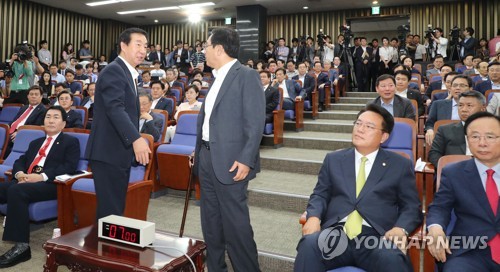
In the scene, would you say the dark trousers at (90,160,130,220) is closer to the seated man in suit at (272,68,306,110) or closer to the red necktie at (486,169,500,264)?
the red necktie at (486,169,500,264)

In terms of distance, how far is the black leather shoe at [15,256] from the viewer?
222cm

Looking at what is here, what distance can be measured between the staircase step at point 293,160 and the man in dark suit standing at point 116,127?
1.90m

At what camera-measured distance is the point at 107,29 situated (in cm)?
1194

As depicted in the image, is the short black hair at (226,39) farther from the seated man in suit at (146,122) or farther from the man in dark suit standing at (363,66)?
the man in dark suit standing at (363,66)

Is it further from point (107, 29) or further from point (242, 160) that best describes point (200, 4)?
point (242, 160)

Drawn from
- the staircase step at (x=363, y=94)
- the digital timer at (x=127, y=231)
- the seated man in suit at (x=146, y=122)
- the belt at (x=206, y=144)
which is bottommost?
the digital timer at (x=127, y=231)

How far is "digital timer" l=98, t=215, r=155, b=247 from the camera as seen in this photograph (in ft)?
5.00

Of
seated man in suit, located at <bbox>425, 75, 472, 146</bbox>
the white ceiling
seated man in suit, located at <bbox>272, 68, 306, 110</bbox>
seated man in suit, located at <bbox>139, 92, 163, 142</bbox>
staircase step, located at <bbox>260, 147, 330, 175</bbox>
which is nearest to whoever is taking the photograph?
seated man in suit, located at <bbox>425, 75, 472, 146</bbox>

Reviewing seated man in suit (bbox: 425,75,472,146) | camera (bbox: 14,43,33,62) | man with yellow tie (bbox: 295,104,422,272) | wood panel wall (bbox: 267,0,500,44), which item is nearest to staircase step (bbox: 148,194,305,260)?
man with yellow tie (bbox: 295,104,422,272)

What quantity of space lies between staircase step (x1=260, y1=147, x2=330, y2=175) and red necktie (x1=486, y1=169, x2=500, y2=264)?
194 centimetres

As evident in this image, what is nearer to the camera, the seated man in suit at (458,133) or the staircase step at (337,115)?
the seated man in suit at (458,133)

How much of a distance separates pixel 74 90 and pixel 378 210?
20.5ft

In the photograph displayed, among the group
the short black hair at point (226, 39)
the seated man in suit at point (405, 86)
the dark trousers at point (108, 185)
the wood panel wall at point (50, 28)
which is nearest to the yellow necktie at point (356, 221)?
the short black hair at point (226, 39)

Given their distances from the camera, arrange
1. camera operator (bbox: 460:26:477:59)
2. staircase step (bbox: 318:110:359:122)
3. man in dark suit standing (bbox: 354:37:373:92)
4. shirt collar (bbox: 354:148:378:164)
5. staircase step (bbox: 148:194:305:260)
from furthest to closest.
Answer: camera operator (bbox: 460:26:477:59) < man in dark suit standing (bbox: 354:37:373:92) < staircase step (bbox: 318:110:359:122) < staircase step (bbox: 148:194:305:260) < shirt collar (bbox: 354:148:378:164)
